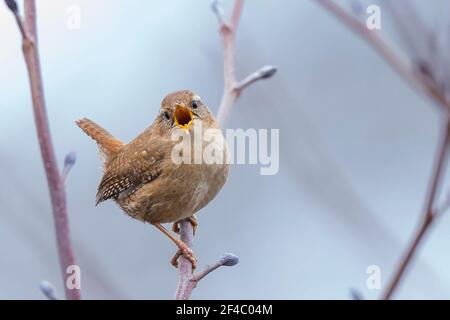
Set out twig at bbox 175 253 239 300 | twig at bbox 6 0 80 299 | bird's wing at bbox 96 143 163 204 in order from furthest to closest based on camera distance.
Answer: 1. bird's wing at bbox 96 143 163 204
2. twig at bbox 175 253 239 300
3. twig at bbox 6 0 80 299

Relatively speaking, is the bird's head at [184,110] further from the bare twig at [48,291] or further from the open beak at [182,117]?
the bare twig at [48,291]

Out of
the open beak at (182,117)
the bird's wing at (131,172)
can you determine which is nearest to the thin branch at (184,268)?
the bird's wing at (131,172)

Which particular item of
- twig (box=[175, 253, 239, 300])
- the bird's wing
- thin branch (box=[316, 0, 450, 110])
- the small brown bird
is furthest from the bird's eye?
thin branch (box=[316, 0, 450, 110])

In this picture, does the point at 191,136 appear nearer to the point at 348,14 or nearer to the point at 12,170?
the point at 12,170

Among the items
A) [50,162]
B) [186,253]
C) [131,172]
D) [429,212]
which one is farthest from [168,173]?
[429,212]

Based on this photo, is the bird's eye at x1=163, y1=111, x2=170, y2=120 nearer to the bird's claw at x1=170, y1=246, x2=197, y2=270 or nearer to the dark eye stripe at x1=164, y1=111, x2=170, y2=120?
the dark eye stripe at x1=164, y1=111, x2=170, y2=120

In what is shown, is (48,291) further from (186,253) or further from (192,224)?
(192,224)
